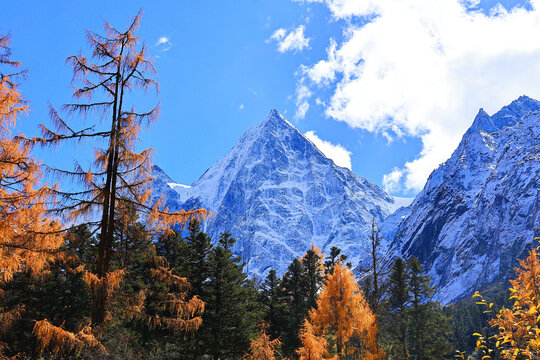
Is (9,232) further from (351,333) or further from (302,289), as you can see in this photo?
(302,289)

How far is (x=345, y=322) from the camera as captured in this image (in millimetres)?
19984

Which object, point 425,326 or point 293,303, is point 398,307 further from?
point 293,303

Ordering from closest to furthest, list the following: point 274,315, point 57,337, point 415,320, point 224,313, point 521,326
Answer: point 521,326
point 57,337
point 224,313
point 415,320
point 274,315

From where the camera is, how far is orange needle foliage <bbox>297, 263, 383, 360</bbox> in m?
20.0

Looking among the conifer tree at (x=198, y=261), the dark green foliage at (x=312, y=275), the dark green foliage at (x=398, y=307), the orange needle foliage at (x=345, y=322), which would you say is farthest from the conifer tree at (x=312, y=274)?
the orange needle foliage at (x=345, y=322)

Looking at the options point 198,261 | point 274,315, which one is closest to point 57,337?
point 198,261

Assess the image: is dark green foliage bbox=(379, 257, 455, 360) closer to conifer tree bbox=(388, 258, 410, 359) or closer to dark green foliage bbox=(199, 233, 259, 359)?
conifer tree bbox=(388, 258, 410, 359)

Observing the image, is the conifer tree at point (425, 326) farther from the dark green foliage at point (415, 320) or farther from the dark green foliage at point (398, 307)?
the dark green foliage at point (398, 307)

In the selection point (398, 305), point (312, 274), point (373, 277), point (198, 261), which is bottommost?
point (398, 305)

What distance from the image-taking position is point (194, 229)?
1077 inches

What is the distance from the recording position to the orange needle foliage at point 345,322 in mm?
19984

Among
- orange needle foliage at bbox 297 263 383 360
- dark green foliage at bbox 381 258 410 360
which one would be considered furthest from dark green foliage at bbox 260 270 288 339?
orange needle foliage at bbox 297 263 383 360

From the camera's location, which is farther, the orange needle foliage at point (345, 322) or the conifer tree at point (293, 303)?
the conifer tree at point (293, 303)

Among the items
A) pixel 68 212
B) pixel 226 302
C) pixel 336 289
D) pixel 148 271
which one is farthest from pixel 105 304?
pixel 226 302
